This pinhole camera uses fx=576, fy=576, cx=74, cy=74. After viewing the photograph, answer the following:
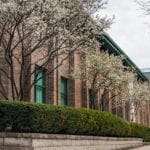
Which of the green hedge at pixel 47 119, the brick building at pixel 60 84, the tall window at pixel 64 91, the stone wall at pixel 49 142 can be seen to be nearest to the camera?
the stone wall at pixel 49 142

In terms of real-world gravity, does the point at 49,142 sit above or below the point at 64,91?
below

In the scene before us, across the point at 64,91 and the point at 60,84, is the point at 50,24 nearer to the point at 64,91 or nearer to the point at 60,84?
the point at 60,84

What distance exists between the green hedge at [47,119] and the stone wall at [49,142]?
0.27m

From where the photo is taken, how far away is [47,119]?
20.9 metres

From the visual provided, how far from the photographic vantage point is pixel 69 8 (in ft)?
75.4

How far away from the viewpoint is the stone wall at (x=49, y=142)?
19328 mm

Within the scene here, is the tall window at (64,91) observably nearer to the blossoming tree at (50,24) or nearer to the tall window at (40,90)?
the tall window at (40,90)

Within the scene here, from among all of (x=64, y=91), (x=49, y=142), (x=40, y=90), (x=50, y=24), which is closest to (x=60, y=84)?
(x=64, y=91)

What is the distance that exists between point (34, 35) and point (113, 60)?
18256 mm

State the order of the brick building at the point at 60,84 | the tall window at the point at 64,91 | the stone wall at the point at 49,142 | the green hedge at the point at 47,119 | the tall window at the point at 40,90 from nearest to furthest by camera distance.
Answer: the stone wall at the point at 49,142
the green hedge at the point at 47,119
the brick building at the point at 60,84
the tall window at the point at 40,90
the tall window at the point at 64,91

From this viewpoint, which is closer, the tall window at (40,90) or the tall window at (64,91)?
the tall window at (40,90)

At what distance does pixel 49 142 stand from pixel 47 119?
0.86 meters

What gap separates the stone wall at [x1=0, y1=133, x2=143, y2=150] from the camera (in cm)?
1933

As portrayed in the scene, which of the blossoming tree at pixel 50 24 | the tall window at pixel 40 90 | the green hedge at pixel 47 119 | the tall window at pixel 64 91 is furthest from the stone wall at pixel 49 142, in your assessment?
the tall window at pixel 64 91
